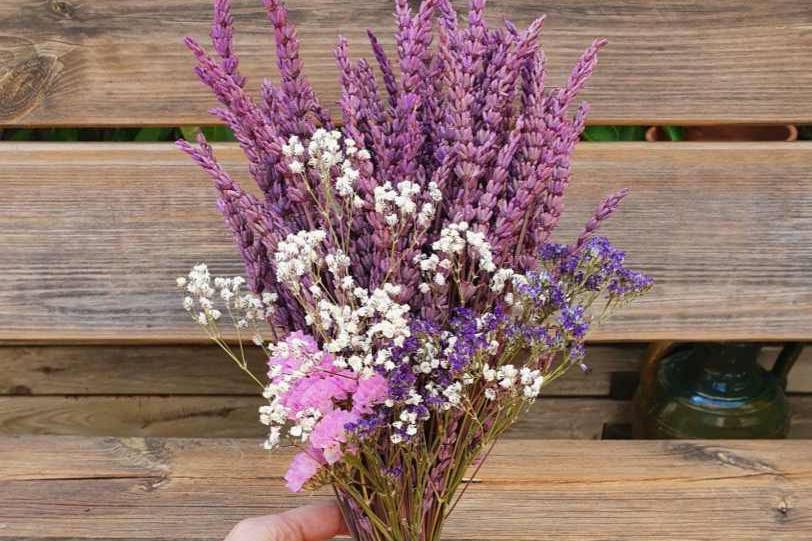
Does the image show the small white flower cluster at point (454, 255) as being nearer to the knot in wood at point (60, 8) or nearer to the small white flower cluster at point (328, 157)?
the small white flower cluster at point (328, 157)

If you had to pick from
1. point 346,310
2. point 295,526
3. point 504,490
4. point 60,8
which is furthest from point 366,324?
point 60,8

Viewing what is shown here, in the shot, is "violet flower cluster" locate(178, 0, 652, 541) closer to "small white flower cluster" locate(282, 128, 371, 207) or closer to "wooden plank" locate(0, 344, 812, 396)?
"small white flower cluster" locate(282, 128, 371, 207)

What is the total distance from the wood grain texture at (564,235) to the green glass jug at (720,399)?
126 mm

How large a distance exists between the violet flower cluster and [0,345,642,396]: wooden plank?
0.79 m

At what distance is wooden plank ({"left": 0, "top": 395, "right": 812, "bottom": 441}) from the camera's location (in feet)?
5.02

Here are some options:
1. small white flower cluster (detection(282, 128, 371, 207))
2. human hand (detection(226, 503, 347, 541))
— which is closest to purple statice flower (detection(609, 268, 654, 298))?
small white flower cluster (detection(282, 128, 371, 207))

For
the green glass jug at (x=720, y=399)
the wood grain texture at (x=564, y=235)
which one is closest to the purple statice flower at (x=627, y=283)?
the wood grain texture at (x=564, y=235)

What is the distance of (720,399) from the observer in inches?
53.6

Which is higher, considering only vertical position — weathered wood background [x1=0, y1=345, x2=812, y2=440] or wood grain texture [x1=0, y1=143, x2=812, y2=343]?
wood grain texture [x1=0, y1=143, x2=812, y2=343]

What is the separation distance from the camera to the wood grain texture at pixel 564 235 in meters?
1.20

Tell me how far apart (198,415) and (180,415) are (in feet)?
0.11

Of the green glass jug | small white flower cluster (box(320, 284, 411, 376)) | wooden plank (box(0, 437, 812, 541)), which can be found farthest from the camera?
the green glass jug

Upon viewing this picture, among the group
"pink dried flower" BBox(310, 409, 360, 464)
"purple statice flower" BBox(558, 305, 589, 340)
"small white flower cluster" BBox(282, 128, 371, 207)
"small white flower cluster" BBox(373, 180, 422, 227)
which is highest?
"small white flower cluster" BBox(282, 128, 371, 207)

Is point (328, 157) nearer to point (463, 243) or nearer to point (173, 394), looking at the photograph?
point (463, 243)
